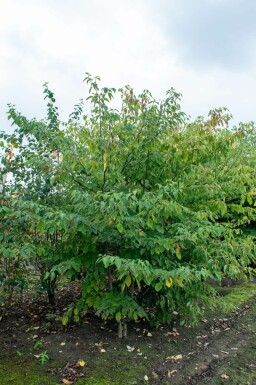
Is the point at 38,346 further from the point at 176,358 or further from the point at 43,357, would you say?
the point at 176,358

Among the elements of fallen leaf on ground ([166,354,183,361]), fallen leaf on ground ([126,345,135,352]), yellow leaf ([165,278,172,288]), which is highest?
yellow leaf ([165,278,172,288])

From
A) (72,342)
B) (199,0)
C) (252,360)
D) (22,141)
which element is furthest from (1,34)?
(252,360)

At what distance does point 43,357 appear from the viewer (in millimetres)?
3086

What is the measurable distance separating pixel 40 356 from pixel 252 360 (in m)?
2.16

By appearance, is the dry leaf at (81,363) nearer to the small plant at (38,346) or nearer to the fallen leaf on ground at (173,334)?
the small plant at (38,346)

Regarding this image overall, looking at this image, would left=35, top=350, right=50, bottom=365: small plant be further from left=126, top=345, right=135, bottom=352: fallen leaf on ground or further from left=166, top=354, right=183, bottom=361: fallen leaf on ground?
left=166, top=354, right=183, bottom=361: fallen leaf on ground

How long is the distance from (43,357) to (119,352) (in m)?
0.76

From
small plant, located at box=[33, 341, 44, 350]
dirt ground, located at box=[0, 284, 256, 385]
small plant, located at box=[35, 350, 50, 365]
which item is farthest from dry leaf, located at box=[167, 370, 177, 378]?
small plant, located at box=[33, 341, 44, 350]

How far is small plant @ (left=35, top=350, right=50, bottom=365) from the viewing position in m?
3.06

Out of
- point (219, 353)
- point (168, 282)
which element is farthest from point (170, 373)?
point (168, 282)

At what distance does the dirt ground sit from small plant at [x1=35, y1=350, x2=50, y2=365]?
10 mm

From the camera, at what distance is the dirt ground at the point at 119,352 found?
2.91 meters

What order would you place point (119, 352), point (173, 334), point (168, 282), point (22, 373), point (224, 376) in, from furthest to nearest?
1. point (173, 334)
2. point (119, 352)
3. point (224, 376)
4. point (22, 373)
5. point (168, 282)

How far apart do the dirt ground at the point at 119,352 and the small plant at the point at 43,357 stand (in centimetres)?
1
